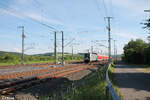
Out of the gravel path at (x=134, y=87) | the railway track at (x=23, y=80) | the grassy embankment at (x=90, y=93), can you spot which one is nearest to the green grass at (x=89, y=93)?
the grassy embankment at (x=90, y=93)

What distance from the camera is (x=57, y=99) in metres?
8.28

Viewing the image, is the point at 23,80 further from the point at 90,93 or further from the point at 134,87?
the point at 134,87

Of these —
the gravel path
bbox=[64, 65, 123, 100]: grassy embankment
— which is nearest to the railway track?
bbox=[64, 65, 123, 100]: grassy embankment

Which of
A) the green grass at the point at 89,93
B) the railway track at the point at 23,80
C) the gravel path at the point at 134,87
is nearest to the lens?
the green grass at the point at 89,93

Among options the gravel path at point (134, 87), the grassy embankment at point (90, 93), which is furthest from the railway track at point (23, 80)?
the gravel path at point (134, 87)

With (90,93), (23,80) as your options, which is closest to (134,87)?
(90,93)

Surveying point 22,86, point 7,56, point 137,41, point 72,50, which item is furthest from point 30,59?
point 22,86

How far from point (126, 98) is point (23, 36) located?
40.0m

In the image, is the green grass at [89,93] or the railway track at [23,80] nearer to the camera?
the green grass at [89,93]

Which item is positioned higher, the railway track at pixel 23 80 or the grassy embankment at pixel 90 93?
the grassy embankment at pixel 90 93

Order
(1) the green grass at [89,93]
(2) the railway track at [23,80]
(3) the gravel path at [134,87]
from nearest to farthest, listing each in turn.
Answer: (1) the green grass at [89,93], (3) the gravel path at [134,87], (2) the railway track at [23,80]

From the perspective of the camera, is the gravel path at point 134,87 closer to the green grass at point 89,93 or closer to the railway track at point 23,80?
the green grass at point 89,93

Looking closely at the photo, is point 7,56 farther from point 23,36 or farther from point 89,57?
point 89,57

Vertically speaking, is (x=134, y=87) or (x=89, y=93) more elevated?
(x=89, y=93)
